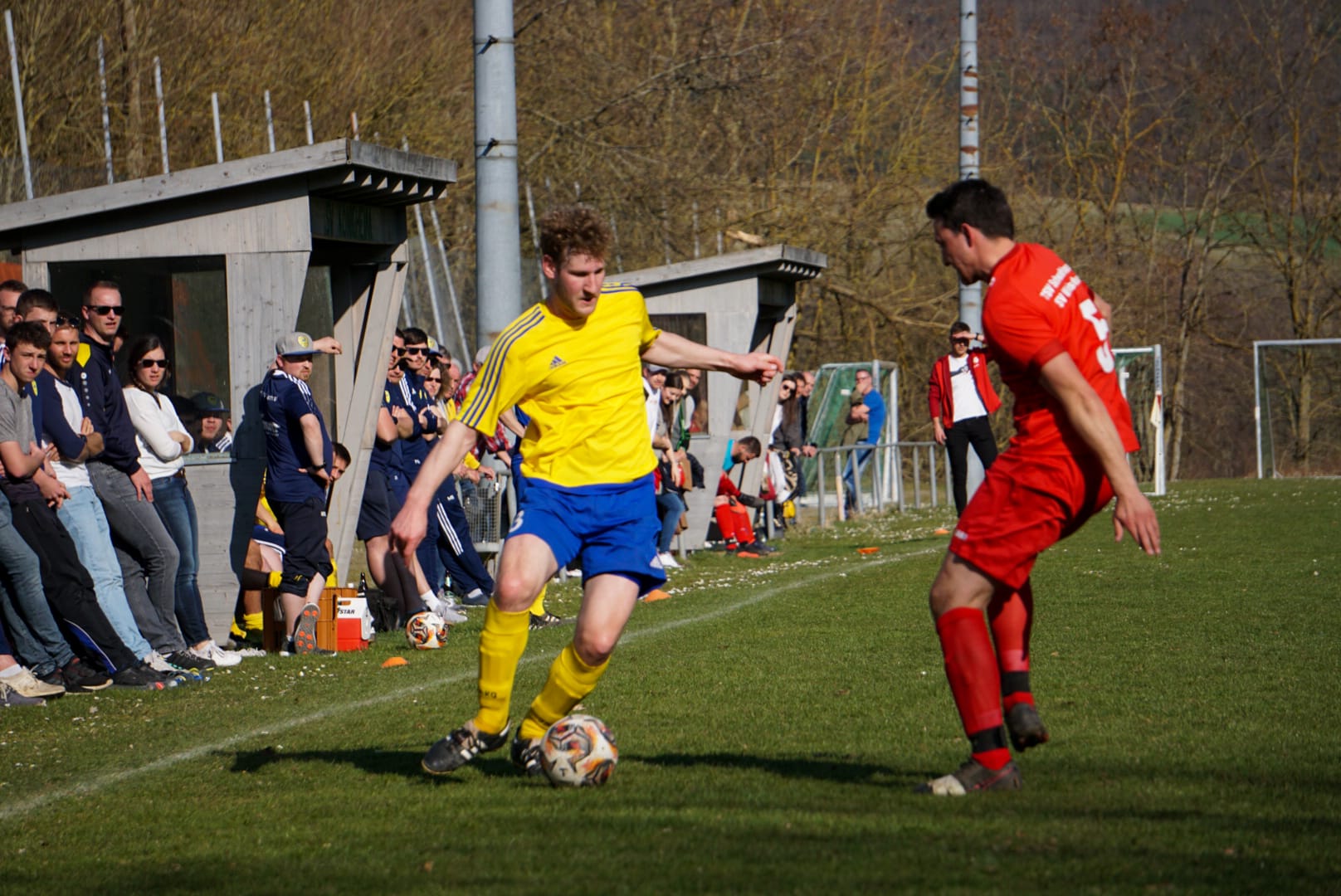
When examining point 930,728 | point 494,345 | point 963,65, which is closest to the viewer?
point 494,345

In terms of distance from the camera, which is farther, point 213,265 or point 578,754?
point 213,265

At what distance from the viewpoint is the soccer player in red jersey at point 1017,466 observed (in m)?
5.12

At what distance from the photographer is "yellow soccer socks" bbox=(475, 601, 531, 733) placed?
19.2ft

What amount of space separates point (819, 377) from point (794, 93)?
861 centimetres

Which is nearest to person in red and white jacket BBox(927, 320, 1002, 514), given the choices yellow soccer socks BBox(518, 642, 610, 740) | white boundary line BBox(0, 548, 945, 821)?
white boundary line BBox(0, 548, 945, 821)

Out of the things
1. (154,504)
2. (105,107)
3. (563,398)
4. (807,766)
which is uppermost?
(105,107)

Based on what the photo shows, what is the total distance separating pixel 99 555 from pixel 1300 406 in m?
29.5

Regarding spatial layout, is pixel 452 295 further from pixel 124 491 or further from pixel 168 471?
pixel 124 491

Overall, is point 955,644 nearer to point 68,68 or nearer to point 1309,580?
point 1309,580

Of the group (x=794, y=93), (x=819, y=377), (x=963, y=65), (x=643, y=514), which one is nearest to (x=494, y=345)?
(x=643, y=514)

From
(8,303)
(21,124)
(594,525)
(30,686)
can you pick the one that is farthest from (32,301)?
(21,124)

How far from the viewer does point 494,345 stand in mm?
5953

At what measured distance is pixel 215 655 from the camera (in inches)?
396

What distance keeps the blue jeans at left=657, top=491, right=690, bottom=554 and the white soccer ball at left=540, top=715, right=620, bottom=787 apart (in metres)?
9.90
